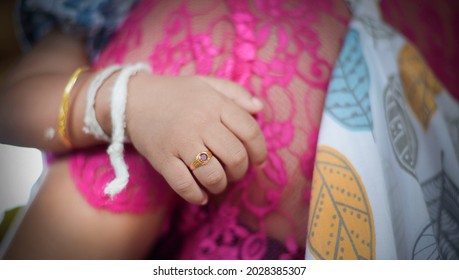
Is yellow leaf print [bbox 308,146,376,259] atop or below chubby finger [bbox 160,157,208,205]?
below

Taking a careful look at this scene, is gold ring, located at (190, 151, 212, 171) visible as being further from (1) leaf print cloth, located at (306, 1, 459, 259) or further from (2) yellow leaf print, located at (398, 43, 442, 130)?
(2) yellow leaf print, located at (398, 43, 442, 130)

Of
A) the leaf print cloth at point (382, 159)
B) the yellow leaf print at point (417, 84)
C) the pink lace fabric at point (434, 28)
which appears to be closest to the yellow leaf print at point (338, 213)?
the leaf print cloth at point (382, 159)

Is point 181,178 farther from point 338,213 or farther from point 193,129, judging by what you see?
point 338,213

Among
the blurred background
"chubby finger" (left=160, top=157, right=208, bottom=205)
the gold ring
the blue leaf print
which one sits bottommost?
the blurred background

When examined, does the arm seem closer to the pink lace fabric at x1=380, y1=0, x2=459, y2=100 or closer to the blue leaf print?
the blue leaf print

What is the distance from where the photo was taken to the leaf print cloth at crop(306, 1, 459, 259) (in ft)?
1.48

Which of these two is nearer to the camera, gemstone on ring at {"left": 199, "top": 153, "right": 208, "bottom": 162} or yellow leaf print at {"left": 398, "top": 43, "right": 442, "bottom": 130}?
gemstone on ring at {"left": 199, "top": 153, "right": 208, "bottom": 162}

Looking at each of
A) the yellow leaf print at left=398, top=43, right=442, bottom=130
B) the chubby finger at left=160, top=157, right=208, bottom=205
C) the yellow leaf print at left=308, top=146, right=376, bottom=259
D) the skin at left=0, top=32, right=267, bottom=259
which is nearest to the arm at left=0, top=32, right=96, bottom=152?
the skin at left=0, top=32, right=267, bottom=259

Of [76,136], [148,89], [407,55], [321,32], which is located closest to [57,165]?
[76,136]

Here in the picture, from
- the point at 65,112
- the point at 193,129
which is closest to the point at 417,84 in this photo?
the point at 193,129

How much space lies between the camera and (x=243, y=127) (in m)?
0.43

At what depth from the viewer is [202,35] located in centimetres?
53

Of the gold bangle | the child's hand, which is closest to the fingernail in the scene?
the child's hand

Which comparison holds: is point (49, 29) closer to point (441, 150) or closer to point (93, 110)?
point (93, 110)
